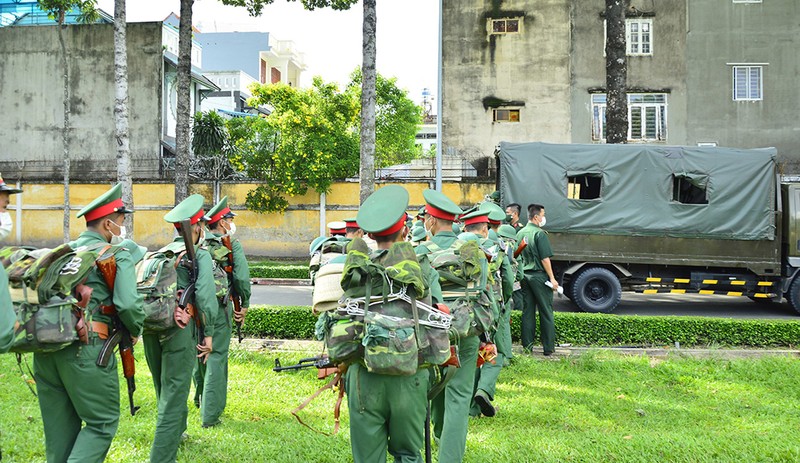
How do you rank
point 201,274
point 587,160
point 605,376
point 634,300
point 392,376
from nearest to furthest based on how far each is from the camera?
point 392,376, point 201,274, point 605,376, point 587,160, point 634,300

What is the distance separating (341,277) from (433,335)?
66 centimetres

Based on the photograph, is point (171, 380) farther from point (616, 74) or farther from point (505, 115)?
point (505, 115)

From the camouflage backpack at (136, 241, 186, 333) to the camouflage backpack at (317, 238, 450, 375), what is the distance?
1.57m

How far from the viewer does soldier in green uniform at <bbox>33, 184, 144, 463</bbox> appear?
429cm

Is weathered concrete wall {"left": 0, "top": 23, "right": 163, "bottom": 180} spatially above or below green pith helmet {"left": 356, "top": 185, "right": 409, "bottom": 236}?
above

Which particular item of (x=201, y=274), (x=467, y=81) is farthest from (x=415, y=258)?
(x=467, y=81)

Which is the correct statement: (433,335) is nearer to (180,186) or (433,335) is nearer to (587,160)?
(587,160)

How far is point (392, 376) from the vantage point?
3.93m

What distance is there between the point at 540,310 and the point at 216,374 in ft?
15.0

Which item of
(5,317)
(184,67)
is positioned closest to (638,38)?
(184,67)

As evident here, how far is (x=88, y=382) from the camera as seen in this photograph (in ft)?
14.1

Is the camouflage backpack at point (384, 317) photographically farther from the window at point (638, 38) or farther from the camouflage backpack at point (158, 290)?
the window at point (638, 38)

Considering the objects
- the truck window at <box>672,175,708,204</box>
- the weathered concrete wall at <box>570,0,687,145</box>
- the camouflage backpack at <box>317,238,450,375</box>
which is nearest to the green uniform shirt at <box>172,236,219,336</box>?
the camouflage backpack at <box>317,238,450,375</box>

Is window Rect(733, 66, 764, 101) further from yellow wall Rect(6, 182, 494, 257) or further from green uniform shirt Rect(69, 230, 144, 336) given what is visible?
green uniform shirt Rect(69, 230, 144, 336)
